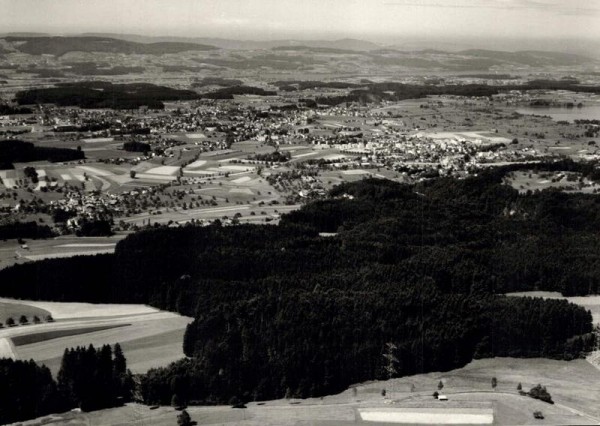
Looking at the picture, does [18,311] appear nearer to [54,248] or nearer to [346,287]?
[54,248]

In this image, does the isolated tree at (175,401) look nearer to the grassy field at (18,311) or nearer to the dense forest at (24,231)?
the grassy field at (18,311)

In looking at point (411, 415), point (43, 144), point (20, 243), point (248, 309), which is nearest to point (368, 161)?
point (43, 144)

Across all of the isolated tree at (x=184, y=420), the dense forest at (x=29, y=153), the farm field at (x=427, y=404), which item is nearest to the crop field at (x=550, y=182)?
the farm field at (x=427, y=404)

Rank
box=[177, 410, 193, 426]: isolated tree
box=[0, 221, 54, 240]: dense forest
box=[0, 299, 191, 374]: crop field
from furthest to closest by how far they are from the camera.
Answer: box=[0, 221, 54, 240]: dense forest < box=[0, 299, 191, 374]: crop field < box=[177, 410, 193, 426]: isolated tree

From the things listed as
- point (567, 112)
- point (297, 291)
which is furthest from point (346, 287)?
point (567, 112)

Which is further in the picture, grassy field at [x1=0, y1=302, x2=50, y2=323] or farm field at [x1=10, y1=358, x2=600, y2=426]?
grassy field at [x1=0, y1=302, x2=50, y2=323]

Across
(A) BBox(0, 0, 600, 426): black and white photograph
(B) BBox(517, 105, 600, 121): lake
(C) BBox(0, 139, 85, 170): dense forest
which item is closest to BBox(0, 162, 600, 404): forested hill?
(A) BBox(0, 0, 600, 426): black and white photograph

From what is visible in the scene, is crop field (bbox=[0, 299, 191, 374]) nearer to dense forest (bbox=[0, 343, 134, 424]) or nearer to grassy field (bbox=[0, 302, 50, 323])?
grassy field (bbox=[0, 302, 50, 323])
